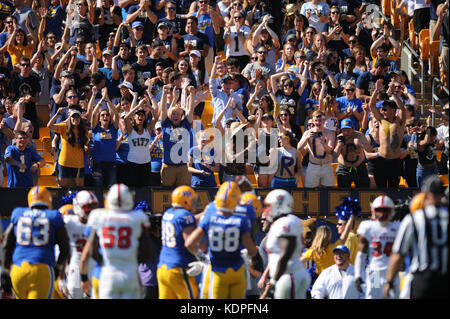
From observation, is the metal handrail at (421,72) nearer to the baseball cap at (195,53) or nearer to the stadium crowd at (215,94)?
the stadium crowd at (215,94)

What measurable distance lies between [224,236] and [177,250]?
0.70m

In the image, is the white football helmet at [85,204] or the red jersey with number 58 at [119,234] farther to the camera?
the white football helmet at [85,204]

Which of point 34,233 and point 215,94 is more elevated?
point 215,94

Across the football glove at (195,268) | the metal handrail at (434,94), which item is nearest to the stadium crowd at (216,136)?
the football glove at (195,268)

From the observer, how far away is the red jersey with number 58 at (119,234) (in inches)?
421

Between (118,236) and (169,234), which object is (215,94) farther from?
(118,236)

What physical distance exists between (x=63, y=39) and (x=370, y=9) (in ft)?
21.6

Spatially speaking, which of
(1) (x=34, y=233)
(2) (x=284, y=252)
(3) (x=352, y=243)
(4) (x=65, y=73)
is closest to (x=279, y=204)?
(2) (x=284, y=252)

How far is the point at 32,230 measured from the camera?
11.4 metres

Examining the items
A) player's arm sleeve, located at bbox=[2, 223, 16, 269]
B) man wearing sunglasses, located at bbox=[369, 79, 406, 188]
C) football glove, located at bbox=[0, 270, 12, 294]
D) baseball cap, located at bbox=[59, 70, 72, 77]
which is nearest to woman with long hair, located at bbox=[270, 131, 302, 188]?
man wearing sunglasses, located at bbox=[369, 79, 406, 188]

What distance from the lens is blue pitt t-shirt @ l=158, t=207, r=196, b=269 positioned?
37.6 ft

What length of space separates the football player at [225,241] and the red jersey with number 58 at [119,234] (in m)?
0.86
